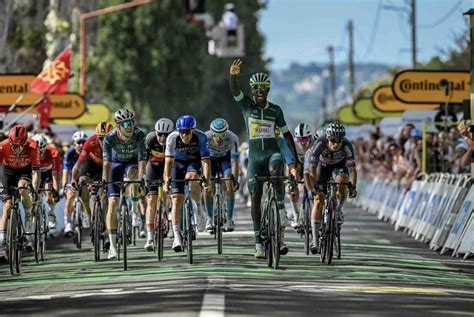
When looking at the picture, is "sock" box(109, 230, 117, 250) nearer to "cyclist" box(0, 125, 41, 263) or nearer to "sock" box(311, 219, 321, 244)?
"cyclist" box(0, 125, 41, 263)

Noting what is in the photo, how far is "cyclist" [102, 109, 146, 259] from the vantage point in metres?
22.9

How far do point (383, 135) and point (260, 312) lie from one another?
35.6 meters

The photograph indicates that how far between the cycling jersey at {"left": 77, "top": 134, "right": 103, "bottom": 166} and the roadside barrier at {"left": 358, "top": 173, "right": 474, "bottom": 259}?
5.28 meters

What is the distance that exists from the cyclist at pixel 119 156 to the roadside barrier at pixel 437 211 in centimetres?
493

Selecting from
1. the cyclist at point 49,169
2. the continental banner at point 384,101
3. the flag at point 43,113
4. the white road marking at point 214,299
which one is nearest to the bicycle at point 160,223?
the cyclist at point 49,169

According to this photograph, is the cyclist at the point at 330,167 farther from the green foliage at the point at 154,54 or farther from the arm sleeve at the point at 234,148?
the green foliage at the point at 154,54

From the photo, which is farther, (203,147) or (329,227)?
(203,147)

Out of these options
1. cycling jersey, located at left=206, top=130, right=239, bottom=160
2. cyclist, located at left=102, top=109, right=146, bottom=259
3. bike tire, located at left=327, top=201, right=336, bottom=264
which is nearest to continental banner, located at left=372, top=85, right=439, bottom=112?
cycling jersey, located at left=206, top=130, right=239, bottom=160

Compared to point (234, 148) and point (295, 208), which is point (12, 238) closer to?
point (234, 148)

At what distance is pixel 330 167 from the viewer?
74.7 feet

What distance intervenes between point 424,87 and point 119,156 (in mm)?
16357

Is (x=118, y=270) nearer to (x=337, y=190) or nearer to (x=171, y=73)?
(x=337, y=190)

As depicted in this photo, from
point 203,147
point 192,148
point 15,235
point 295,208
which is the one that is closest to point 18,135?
point 15,235

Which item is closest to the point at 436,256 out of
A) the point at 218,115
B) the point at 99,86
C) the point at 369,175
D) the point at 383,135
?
the point at 369,175
